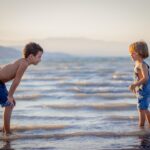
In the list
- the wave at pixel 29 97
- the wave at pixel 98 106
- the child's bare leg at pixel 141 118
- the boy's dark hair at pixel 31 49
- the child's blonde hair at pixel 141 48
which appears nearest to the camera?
the boy's dark hair at pixel 31 49

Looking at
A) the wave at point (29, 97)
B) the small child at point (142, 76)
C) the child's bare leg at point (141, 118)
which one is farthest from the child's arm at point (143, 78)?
the wave at point (29, 97)

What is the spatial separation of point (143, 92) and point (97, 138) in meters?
1.27

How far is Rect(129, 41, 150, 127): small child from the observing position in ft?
23.9

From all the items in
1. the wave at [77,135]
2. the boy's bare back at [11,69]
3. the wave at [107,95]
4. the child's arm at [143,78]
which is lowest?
the wave at [77,135]

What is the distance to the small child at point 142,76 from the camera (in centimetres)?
727

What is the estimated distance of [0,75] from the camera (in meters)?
6.97

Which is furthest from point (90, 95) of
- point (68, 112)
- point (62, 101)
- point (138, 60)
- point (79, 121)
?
point (138, 60)

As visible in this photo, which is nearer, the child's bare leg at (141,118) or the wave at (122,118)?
the child's bare leg at (141,118)

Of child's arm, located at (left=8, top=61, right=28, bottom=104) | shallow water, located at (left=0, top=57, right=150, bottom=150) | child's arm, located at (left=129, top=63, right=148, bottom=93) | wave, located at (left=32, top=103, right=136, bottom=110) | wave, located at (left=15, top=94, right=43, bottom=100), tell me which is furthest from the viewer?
wave, located at (left=15, top=94, right=43, bottom=100)

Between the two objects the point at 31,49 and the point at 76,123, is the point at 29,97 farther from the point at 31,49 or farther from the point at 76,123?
the point at 31,49

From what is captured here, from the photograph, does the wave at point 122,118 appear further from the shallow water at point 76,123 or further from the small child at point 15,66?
the small child at point 15,66

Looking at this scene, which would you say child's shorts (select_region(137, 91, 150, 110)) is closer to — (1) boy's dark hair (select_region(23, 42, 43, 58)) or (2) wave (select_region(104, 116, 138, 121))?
(2) wave (select_region(104, 116, 138, 121))

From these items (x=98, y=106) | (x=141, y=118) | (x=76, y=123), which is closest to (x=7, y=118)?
(x=76, y=123)

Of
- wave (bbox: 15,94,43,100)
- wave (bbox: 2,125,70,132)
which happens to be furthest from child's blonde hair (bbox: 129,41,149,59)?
wave (bbox: 15,94,43,100)
